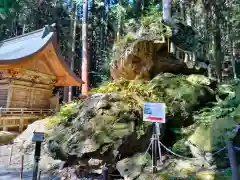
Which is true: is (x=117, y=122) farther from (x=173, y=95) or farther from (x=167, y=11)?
(x=167, y=11)

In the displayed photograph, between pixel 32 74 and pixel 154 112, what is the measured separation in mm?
10239

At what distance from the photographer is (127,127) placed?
5.62 meters

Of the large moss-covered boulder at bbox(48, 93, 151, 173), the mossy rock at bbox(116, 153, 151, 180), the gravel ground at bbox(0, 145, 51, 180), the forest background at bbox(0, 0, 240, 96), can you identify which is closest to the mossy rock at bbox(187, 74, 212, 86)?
the large moss-covered boulder at bbox(48, 93, 151, 173)

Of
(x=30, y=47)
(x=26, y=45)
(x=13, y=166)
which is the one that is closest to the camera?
(x=13, y=166)

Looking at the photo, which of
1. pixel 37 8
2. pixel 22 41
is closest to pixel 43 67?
pixel 22 41

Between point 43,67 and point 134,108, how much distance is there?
9.71 metres

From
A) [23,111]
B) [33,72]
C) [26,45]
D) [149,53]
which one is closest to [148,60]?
[149,53]

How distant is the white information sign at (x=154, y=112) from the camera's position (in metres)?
4.79

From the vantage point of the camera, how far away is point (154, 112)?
4.83 m

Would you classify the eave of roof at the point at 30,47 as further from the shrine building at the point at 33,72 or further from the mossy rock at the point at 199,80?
the mossy rock at the point at 199,80

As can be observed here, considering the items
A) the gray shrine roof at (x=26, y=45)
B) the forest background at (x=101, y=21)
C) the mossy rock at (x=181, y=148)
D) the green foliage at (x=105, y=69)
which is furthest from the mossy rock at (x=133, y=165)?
the forest background at (x=101, y=21)

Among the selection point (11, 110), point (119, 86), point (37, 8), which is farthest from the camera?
point (37, 8)

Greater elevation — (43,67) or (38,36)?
(38,36)

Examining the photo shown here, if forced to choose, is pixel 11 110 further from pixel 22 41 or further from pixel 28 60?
pixel 22 41
